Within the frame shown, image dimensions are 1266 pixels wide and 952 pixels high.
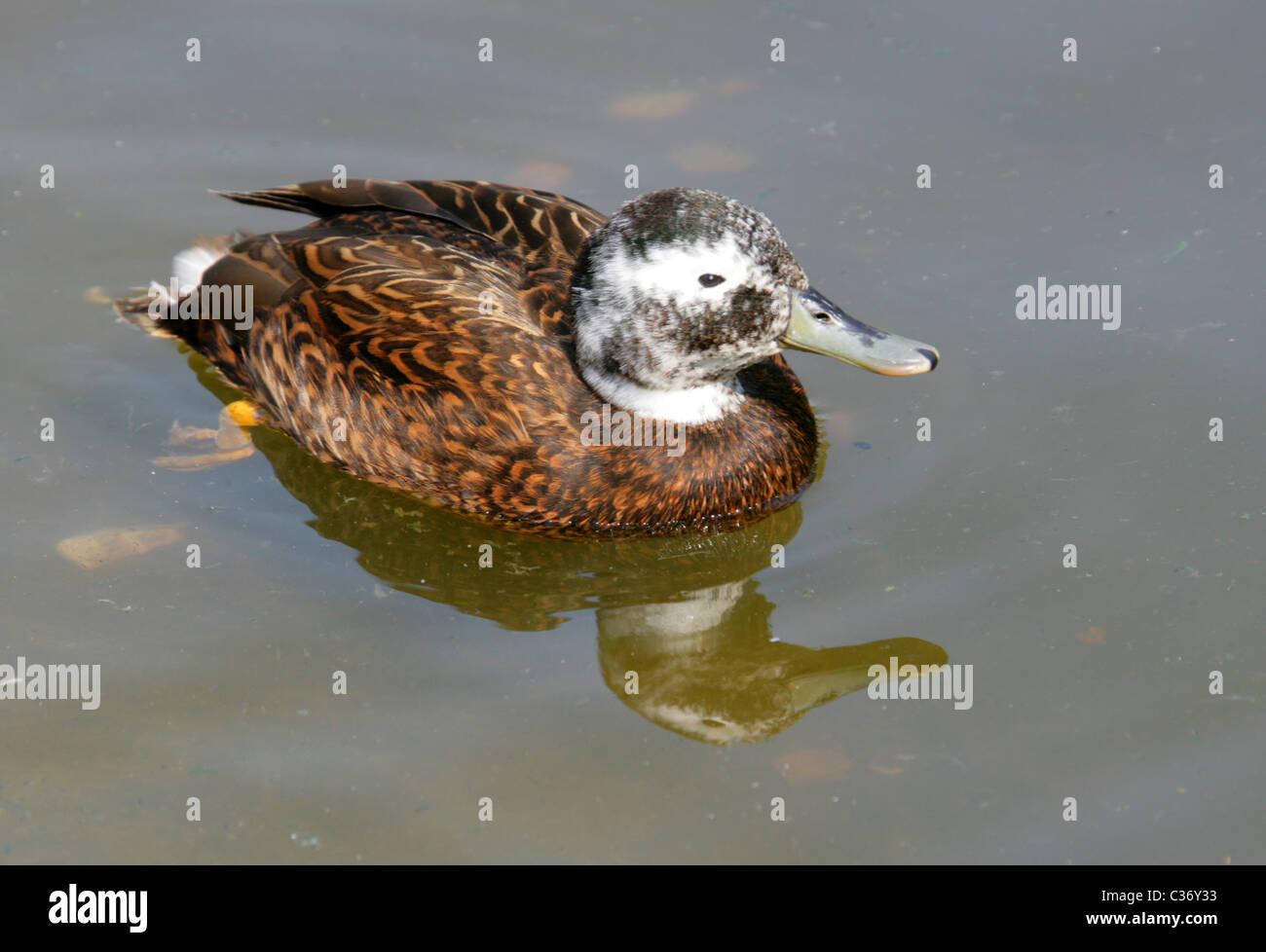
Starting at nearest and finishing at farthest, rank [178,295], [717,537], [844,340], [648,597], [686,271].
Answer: [686,271], [844,340], [648,597], [717,537], [178,295]

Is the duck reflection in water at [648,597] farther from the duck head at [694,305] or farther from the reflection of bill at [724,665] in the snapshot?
the duck head at [694,305]

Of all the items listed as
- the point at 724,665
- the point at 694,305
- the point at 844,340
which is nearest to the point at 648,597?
the point at 724,665

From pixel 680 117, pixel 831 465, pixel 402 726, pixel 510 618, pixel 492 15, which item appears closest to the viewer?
pixel 402 726

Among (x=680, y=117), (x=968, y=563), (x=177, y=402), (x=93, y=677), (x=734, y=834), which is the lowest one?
(x=734, y=834)

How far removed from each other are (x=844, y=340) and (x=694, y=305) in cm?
68

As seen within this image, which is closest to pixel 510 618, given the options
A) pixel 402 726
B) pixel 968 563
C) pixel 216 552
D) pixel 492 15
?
pixel 402 726

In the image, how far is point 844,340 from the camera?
697 cm

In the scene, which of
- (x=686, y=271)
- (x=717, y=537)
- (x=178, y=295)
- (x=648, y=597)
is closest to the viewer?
(x=686, y=271)

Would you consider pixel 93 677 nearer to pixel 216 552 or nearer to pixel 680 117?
pixel 216 552

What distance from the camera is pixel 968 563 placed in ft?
23.2

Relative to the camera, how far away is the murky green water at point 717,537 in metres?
6.11

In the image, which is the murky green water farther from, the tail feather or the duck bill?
the duck bill

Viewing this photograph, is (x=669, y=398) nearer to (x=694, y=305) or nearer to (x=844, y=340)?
(x=694, y=305)

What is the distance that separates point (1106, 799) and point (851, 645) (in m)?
1.21
